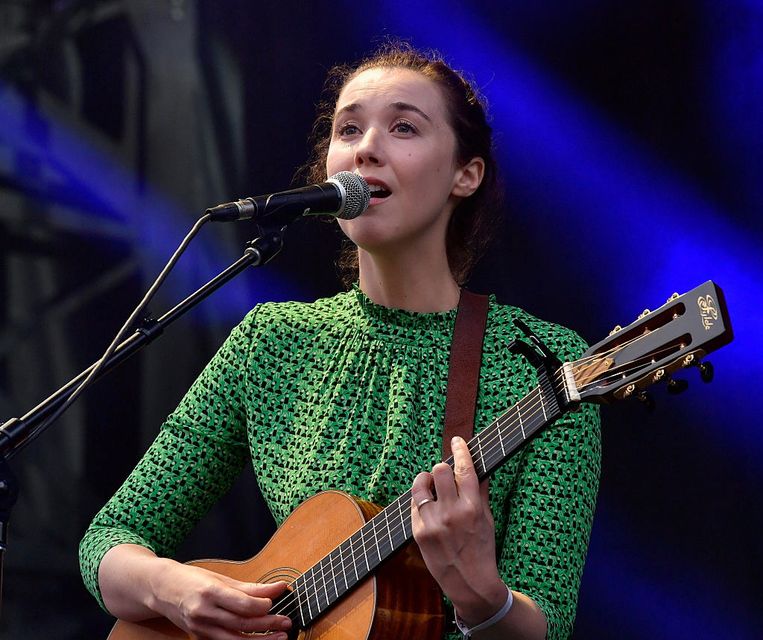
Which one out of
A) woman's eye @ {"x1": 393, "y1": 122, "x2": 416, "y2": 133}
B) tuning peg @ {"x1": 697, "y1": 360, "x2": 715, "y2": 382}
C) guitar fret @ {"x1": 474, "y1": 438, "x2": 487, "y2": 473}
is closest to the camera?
tuning peg @ {"x1": 697, "y1": 360, "x2": 715, "y2": 382}

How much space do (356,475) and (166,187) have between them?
149 centimetres

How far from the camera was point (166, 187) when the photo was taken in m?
3.53

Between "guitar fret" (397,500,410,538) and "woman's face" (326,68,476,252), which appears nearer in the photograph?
"guitar fret" (397,500,410,538)

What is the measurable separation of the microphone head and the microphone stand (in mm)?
209

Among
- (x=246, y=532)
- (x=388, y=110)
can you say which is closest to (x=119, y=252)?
(x=246, y=532)

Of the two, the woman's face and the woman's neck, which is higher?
the woman's face

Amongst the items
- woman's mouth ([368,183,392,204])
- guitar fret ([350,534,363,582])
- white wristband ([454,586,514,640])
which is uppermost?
woman's mouth ([368,183,392,204])

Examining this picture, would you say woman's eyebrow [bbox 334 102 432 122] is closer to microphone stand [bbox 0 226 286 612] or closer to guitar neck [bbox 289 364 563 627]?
microphone stand [bbox 0 226 286 612]

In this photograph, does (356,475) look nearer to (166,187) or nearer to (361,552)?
(361,552)

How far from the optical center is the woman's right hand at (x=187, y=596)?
7.29 feet

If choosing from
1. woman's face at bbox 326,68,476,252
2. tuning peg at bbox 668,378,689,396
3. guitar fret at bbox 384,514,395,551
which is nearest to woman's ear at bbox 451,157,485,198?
woman's face at bbox 326,68,476,252

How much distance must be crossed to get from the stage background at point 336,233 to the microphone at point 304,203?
1.12 meters

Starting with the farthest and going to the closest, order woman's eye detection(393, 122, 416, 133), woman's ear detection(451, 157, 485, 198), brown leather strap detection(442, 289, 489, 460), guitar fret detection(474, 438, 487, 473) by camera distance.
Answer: woman's ear detection(451, 157, 485, 198) → woman's eye detection(393, 122, 416, 133) → brown leather strap detection(442, 289, 489, 460) → guitar fret detection(474, 438, 487, 473)

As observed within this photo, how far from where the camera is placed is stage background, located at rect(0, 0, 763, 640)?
9.66ft
